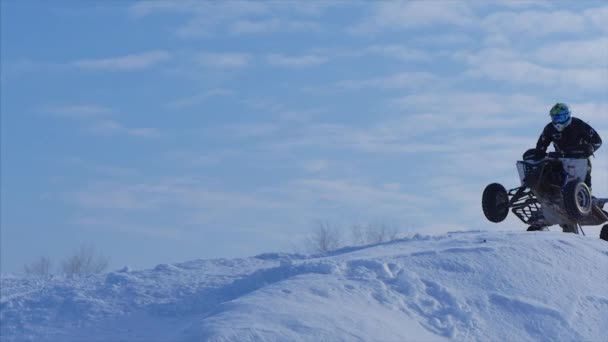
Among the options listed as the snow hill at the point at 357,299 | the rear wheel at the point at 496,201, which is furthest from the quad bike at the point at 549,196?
the snow hill at the point at 357,299

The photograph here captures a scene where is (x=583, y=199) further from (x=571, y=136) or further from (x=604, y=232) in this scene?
(x=571, y=136)

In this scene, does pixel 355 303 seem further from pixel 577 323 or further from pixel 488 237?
pixel 488 237

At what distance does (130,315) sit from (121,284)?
996 millimetres

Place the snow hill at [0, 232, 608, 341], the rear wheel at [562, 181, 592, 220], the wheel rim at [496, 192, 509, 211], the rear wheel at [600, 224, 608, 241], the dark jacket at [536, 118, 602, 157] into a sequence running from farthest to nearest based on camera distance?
1. the wheel rim at [496, 192, 509, 211]
2. the rear wheel at [600, 224, 608, 241]
3. the dark jacket at [536, 118, 602, 157]
4. the rear wheel at [562, 181, 592, 220]
5. the snow hill at [0, 232, 608, 341]

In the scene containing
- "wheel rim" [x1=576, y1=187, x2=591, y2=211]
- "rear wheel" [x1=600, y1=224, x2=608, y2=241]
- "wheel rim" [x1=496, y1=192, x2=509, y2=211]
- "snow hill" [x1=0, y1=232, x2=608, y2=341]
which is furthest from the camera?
"wheel rim" [x1=496, y1=192, x2=509, y2=211]

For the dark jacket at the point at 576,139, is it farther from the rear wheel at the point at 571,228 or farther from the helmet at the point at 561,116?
the rear wheel at the point at 571,228

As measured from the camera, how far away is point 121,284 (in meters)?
10.4

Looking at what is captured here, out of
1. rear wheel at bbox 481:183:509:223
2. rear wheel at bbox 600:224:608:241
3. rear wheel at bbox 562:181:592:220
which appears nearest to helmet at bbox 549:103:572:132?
rear wheel at bbox 562:181:592:220

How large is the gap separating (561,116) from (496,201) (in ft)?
5.28

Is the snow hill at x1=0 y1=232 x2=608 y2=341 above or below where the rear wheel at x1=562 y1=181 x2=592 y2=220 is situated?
below

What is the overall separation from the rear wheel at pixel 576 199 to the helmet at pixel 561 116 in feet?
3.40

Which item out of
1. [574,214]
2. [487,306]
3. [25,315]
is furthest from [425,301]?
[574,214]

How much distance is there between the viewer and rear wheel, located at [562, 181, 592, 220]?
13508 mm

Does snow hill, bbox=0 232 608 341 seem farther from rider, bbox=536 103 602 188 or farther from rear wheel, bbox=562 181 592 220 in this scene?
rider, bbox=536 103 602 188
